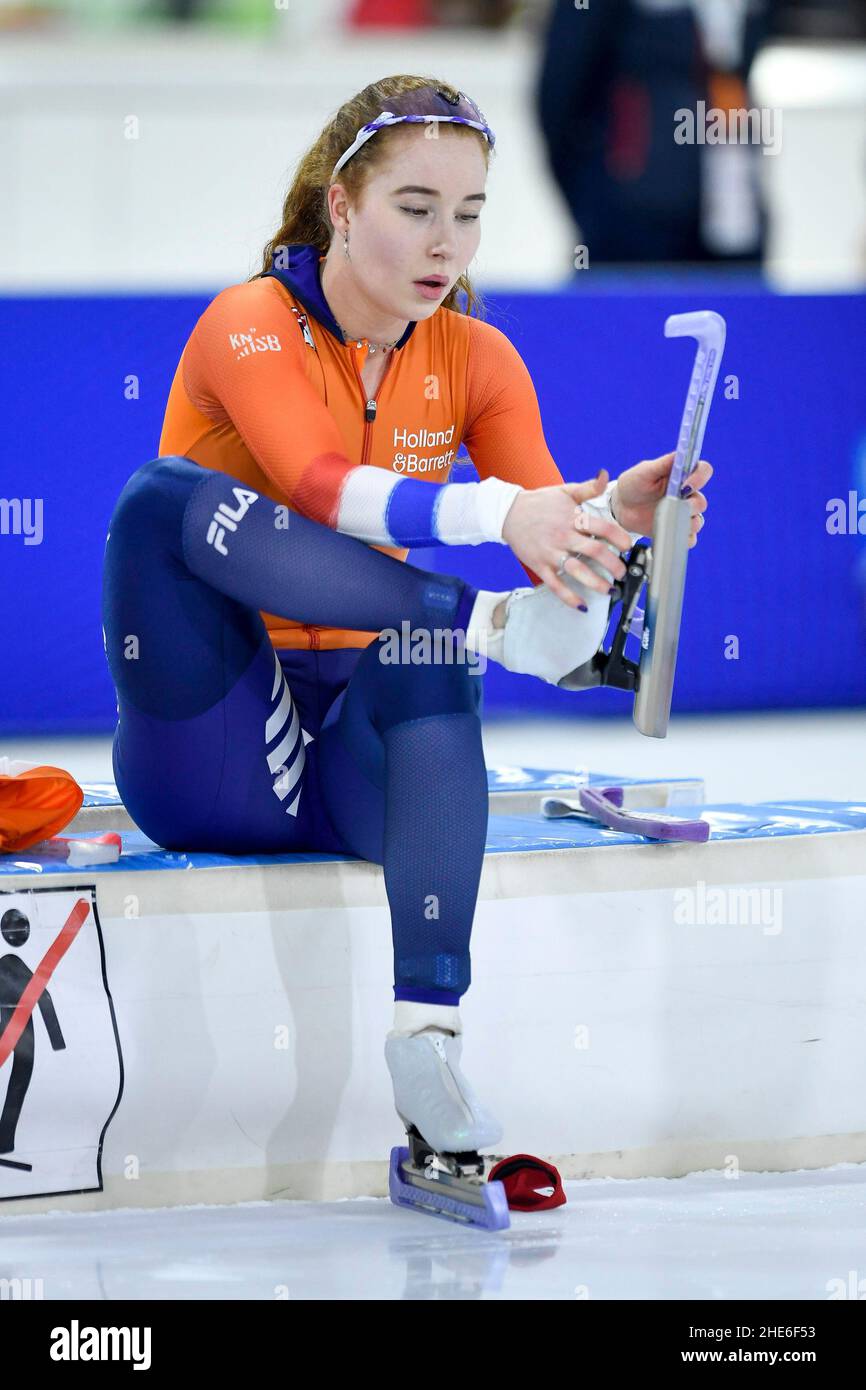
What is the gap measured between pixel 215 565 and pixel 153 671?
144 millimetres

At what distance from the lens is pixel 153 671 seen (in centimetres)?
200

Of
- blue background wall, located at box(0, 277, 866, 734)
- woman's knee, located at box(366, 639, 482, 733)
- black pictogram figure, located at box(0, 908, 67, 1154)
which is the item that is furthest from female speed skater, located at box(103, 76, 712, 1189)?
blue background wall, located at box(0, 277, 866, 734)

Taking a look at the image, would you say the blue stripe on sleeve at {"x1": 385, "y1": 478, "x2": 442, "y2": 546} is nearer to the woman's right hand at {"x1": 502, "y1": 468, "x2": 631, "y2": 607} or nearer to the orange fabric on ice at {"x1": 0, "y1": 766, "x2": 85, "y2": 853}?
the woman's right hand at {"x1": 502, "y1": 468, "x2": 631, "y2": 607}

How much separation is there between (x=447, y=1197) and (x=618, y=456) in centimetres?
283

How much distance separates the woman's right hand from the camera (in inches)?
73.2

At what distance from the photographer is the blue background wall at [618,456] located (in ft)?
13.4

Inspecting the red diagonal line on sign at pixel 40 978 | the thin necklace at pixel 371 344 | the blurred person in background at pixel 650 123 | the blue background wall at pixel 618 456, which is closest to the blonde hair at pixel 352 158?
the thin necklace at pixel 371 344

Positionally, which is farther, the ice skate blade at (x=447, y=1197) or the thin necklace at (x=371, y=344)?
the thin necklace at (x=371, y=344)

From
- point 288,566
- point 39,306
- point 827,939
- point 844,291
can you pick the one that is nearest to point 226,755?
point 288,566

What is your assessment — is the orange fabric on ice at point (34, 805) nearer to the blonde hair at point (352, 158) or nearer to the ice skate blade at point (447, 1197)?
the ice skate blade at point (447, 1197)

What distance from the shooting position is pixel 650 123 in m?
5.23

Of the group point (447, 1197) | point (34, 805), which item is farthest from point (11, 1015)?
point (447, 1197)

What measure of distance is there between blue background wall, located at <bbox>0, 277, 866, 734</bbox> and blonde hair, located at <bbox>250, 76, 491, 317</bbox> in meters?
1.84
